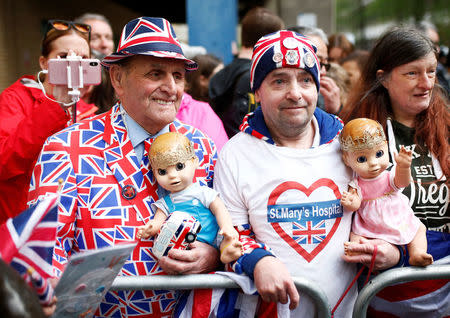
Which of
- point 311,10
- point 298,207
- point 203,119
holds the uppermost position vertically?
point 311,10

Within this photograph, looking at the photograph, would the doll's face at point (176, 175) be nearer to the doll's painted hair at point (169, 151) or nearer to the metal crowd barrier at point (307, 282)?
the doll's painted hair at point (169, 151)

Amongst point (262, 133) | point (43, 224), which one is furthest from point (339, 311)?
point (43, 224)

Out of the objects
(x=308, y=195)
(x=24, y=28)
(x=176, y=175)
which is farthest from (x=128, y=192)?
(x=24, y=28)

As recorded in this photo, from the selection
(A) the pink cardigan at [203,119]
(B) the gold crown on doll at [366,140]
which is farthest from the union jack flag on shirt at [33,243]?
(A) the pink cardigan at [203,119]

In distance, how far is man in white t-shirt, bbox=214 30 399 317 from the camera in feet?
7.86

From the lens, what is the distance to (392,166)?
105 inches

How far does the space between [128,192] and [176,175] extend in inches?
11.0

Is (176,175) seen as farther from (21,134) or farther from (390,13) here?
(390,13)

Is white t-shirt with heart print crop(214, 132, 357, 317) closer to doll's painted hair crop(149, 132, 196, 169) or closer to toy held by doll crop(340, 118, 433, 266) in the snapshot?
toy held by doll crop(340, 118, 433, 266)

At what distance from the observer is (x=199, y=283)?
220 centimetres

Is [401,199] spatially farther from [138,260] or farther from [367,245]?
[138,260]

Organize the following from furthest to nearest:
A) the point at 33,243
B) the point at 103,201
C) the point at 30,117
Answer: the point at 30,117 < the point at 103,201 < the point at 33,243

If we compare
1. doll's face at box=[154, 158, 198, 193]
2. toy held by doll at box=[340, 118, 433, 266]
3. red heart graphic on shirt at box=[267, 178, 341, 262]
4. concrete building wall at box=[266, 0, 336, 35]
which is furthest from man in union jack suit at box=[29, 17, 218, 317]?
concrete building wall at box=[266, 0, 336, 35]

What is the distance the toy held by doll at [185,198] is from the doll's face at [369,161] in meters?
0.70
